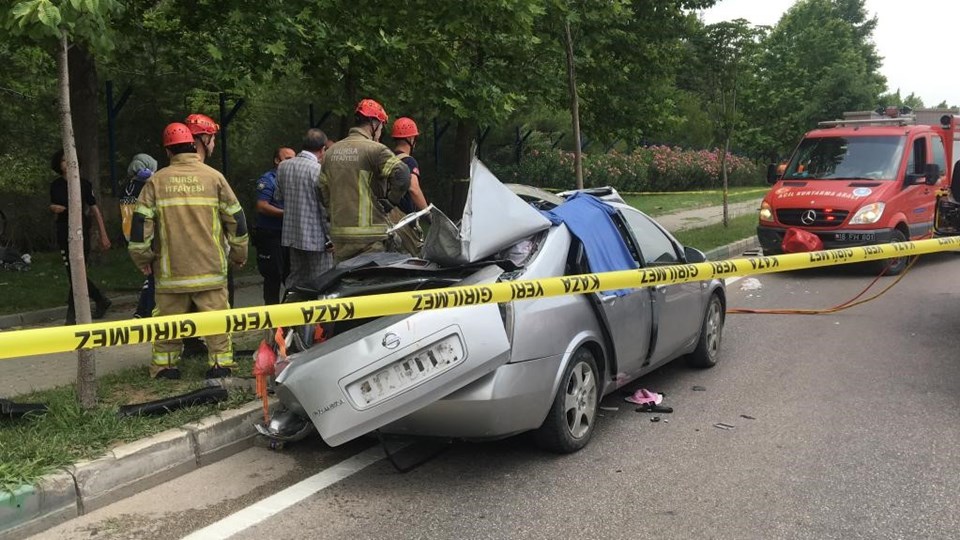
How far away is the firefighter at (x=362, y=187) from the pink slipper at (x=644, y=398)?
201 cm

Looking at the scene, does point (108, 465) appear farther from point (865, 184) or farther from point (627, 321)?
point (865, 184)

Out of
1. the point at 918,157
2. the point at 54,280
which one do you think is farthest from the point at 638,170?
the point at 54,280

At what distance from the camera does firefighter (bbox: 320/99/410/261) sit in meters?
5.63

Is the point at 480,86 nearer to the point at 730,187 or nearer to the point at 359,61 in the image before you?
the point at 359,61

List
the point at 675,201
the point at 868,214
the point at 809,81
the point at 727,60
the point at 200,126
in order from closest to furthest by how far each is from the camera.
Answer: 1. the point at 200,126
2. the point at 868,214
3. the point at 727,60
4. the point at 675,201
5. the point at 809,81

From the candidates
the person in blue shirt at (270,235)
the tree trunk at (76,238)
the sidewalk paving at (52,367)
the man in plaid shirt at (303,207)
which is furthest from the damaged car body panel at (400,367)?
the person in blue shirt at (270,235)

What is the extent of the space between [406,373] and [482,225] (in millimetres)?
1004

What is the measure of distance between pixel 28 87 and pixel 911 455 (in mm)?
14683

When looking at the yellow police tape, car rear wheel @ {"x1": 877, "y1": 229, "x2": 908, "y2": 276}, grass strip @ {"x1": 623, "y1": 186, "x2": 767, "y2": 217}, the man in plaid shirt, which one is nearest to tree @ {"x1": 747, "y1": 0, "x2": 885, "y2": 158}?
grass strip @ {"x1": 623, "y1": 186, "x2": 767, "y2": 217}

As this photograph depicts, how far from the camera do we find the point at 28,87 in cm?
1388

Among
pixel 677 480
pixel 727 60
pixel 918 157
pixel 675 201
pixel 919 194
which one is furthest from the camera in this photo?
pixel 675 201

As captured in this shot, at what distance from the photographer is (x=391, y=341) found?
3.85 metres

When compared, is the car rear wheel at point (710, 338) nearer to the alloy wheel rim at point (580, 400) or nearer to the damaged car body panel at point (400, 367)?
the alloy wheel rim at point (580, 400)

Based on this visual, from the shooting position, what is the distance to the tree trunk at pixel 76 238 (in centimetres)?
448
